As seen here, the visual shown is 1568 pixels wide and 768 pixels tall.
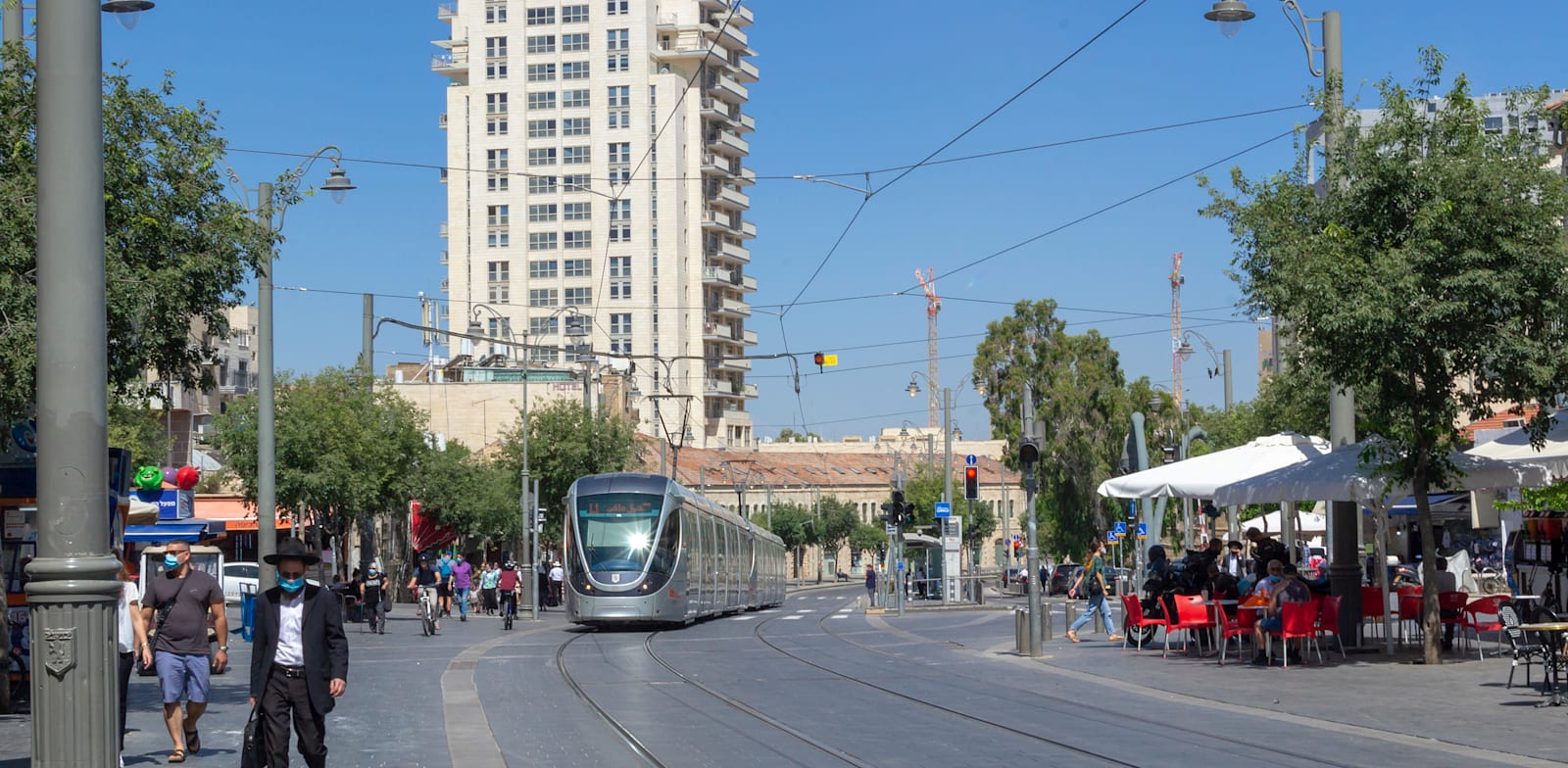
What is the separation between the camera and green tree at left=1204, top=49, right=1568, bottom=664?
1755cm

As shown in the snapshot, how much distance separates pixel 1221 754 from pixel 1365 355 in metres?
7.28

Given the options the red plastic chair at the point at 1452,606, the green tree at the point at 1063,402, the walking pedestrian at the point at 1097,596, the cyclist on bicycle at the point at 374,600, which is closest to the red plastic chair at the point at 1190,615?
the red plastic chair at the point at 1452,606

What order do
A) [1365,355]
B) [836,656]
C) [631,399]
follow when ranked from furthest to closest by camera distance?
[631,399], [836,656], [1365,355]

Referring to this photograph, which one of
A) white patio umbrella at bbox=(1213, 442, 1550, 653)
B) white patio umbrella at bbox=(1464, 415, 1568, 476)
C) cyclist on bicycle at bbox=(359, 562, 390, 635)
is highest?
white patio umbrella at bbox=(1464, 415, 1568, 476)

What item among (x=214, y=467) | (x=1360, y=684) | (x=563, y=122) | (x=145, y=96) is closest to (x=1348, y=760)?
(x=1360, y=684)

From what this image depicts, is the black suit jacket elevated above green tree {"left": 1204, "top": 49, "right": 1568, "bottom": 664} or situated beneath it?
situated beneath

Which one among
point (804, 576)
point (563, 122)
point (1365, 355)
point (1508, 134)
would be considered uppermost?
point (563, 122)

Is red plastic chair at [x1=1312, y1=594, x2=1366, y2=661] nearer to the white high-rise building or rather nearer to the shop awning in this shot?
the shop awning

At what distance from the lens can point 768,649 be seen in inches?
1048

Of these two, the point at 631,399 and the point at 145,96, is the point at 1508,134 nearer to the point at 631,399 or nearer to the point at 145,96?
the point at 145,96

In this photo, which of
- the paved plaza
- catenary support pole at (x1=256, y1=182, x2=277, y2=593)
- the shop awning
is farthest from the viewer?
the shop awning

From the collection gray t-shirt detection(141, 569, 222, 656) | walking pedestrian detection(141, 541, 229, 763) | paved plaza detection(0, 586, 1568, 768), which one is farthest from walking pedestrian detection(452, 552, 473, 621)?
gray t-shirt detection(141, 569, 222, 656)

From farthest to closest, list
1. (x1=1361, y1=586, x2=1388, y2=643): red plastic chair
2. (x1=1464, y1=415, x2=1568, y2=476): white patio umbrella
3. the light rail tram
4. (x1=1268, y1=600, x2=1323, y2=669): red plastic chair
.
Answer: the light rail tram < (x1=1361, y1=586, x2=1388, y2=643): red plastic chair < (x1=1268, y1=600, x2=1323, y2=669): red plastic chair < (x1=1464, y1=415, x2=1568, y2=476): white patio umbrella

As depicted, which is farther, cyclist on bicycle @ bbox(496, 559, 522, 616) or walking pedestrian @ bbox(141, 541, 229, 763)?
cyclist on bicycle @ bbox(496, 559, 522, 616)
